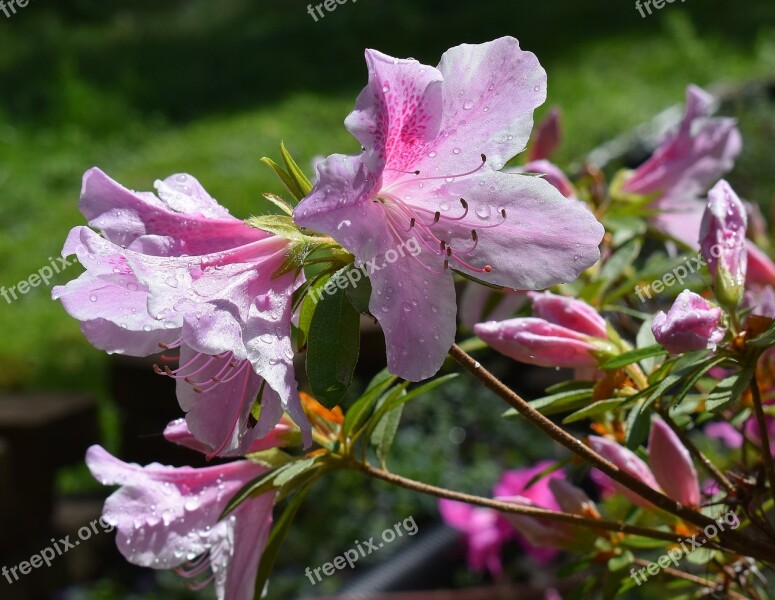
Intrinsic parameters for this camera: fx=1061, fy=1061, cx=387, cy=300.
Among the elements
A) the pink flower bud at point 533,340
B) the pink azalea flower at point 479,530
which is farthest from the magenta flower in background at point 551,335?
the pink azalea flower at point 479,530

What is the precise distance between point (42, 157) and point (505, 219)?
4.84 meters

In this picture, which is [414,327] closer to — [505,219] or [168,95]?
[505,219]

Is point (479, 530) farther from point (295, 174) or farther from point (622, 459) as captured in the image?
point (295, 174)

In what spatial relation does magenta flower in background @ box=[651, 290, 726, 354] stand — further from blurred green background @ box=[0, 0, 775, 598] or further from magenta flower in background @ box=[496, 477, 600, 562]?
blurred green background @ box=[0, 0, 775, 598]

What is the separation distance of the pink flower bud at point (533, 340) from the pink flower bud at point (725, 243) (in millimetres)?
109

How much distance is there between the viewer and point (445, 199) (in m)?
0.63

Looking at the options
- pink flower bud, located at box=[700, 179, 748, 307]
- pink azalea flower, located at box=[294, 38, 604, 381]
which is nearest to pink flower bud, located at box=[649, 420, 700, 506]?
pink flower bud, located at box=[700, 179, 748, 307]

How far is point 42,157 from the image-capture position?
5094 mm

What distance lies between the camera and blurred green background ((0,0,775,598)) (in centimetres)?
372

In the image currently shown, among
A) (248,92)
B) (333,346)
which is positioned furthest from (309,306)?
(248,92)

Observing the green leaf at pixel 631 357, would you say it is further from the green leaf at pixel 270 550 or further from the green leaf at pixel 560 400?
the green leaf at pixel 270 550

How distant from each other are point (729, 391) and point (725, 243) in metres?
0.10

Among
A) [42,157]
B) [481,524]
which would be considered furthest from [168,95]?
[481,524]

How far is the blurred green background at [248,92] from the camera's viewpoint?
3723 millimetres
